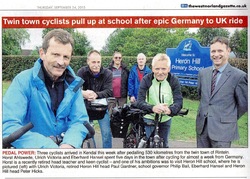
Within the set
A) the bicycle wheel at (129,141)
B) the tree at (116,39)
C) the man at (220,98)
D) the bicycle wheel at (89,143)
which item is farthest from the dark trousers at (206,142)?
the tree at (116,39)

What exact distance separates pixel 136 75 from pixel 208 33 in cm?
76

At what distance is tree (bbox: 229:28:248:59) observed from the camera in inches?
154

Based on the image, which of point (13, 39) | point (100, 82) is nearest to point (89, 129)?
point (100, 82)

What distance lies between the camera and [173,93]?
13.1 feet

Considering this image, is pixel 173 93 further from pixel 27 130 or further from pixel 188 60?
pixel 27 130

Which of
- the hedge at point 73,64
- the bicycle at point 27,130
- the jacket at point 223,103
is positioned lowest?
the bicycle at point 27,130

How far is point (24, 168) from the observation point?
3.97 m

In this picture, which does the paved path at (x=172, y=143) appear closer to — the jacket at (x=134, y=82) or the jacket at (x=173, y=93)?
the jacket at (x=173, y=93)

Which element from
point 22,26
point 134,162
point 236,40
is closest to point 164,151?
point 134,162

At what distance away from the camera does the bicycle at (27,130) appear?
150 inches
